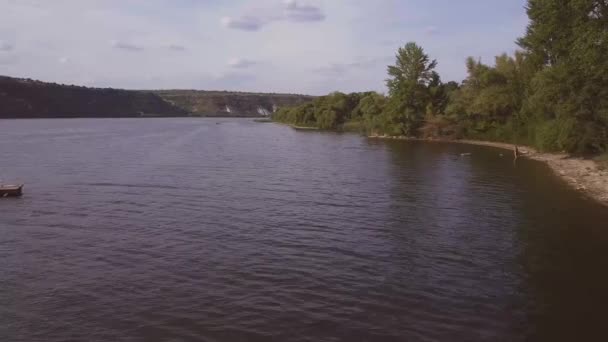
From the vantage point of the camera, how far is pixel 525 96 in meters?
87.4

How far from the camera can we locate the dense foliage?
5209 centimetres

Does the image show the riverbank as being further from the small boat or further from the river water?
the small boat

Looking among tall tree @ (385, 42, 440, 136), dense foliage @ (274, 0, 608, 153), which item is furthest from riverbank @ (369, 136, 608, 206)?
tall tree @ (385, 42, 440, 136)

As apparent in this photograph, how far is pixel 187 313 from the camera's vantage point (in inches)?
736

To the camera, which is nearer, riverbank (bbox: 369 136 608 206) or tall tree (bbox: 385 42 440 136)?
riverbank (bbox: 369 136 608 206)

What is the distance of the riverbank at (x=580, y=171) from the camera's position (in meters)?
43.2

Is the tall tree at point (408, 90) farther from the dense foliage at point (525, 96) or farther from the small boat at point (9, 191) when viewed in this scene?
the small boat at point (9, 191)

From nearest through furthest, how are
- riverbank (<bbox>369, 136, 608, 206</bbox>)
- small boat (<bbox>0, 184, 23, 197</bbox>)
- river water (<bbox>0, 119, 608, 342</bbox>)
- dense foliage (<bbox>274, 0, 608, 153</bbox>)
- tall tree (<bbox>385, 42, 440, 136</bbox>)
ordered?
river water (<bbox>0, 119, 608, 342</bbox>)
small boat (<bbox>0, 184, 23, 197</bbox>)
riverbank (<bbox>369, 136, 608, 206</bbox>)
dense foliage (<bbox>274, 0, 608, 153</bbox>)
tall tree (<bbox>385, 42, 440, 136</bbox>)

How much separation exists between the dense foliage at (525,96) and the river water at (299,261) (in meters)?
14.1

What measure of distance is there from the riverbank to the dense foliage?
177 cm

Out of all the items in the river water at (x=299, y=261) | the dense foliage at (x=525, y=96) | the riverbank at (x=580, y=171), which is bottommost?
the river water at (x=299, y=261)

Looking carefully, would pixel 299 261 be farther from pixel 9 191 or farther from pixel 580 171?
pixel 580 171

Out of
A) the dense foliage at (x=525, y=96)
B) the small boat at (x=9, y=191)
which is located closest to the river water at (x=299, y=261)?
the small boat at (x=9, y=191)

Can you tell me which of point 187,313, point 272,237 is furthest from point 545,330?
point 272,237
